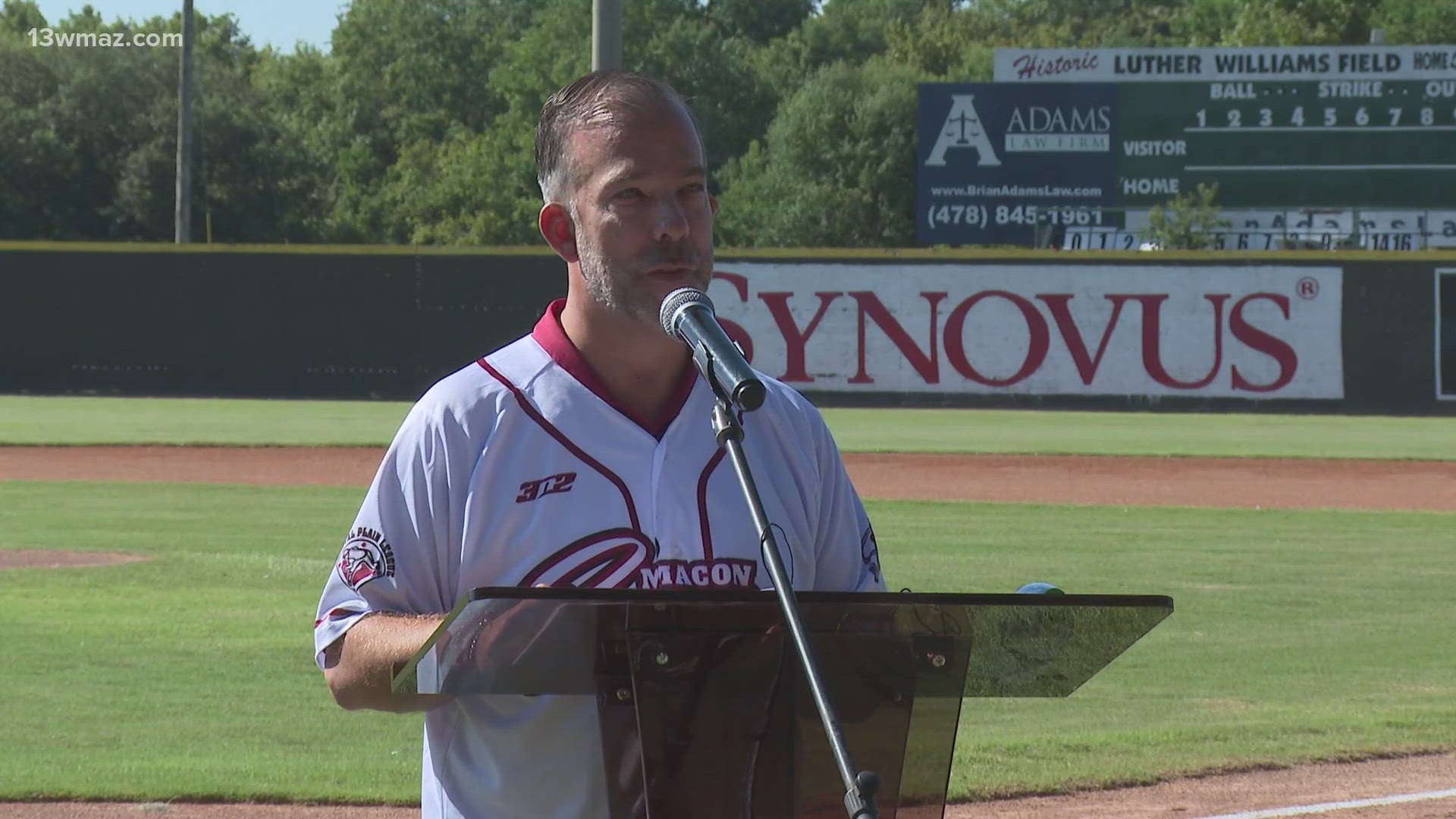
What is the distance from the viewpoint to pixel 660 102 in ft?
7.88

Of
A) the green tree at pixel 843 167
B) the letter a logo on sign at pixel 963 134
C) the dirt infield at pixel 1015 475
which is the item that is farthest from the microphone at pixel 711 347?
the green tree at pixel 843 167

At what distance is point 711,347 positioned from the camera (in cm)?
200

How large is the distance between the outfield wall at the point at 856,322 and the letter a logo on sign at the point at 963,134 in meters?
5.34

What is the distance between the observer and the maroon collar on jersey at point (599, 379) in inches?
94.0

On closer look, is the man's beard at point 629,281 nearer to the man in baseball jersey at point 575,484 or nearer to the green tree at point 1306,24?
the man in baseball jersey at point 575,484

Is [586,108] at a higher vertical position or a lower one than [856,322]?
higher

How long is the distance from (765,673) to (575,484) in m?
0.43

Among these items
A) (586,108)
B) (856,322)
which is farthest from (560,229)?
(856,322)

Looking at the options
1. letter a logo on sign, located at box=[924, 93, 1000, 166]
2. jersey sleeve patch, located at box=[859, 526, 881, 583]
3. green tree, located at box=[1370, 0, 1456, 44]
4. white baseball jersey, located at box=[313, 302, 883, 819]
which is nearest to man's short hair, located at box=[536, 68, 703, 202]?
white baseball jersey, located at box=[313, 302, 883, 819]

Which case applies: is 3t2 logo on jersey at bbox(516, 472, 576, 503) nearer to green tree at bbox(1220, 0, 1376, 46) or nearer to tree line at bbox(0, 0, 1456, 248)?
tree line at bbox(0, 0, 1456, 248)

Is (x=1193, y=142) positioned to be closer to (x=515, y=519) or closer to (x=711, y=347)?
(x=515, y=519)

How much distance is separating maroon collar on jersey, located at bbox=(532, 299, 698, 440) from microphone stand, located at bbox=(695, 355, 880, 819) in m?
0.36

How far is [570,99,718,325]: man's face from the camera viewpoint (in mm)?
2311

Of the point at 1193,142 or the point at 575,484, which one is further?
the point at 1193,142
